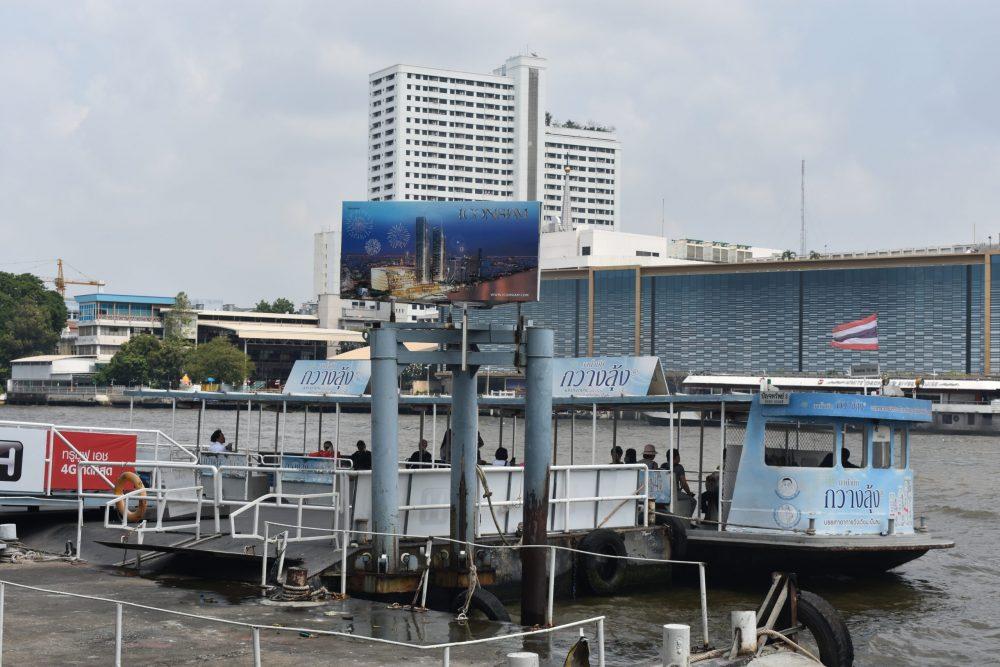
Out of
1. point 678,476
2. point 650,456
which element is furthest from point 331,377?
point 678,476

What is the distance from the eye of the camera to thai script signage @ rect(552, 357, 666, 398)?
75.7ft

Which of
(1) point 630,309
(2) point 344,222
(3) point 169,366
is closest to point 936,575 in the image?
(2) point 344,222

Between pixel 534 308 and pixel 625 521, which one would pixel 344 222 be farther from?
pixel 534 308

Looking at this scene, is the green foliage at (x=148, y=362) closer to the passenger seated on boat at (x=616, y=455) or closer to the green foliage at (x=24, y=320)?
the green foliage at (x=24, y=320)

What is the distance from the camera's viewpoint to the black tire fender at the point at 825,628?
13.7 m

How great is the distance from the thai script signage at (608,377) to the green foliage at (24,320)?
5979 inches

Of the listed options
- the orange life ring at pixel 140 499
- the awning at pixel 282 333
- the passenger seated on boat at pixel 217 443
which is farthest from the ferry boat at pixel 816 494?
the awning at pixel 282 333

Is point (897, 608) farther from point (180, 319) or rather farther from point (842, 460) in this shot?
point (180, 319)

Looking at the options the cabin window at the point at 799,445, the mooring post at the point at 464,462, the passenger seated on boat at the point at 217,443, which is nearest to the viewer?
the mooring post at the point at 464,462

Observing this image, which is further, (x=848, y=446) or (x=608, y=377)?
(x=608, y=377)

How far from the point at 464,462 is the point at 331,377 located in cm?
1126

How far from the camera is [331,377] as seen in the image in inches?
1085

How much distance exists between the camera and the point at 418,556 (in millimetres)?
16828

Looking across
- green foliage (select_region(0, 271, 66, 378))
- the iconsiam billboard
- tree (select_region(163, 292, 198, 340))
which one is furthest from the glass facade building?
the iconsiam billboard
